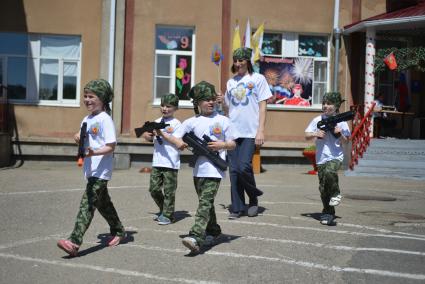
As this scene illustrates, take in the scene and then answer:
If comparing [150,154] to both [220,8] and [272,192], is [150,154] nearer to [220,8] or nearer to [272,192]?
[220,8]

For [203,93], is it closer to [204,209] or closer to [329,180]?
[204,209]

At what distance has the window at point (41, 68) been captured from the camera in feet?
55.4

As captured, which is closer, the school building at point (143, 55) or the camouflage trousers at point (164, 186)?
the camouflage trousers at point (164, 186)

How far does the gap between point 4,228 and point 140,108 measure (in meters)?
9.93

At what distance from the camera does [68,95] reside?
17.1m

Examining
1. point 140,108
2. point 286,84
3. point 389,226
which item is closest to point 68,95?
point 140,108

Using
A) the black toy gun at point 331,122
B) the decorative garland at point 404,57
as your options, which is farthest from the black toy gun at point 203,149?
the decorative garland at point 404,57

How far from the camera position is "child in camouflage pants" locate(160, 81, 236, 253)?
6.04m

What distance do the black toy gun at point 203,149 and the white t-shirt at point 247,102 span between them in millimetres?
1992

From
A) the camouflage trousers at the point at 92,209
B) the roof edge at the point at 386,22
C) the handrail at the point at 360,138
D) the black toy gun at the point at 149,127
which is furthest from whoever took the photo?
the roof edge at the point at 386,22

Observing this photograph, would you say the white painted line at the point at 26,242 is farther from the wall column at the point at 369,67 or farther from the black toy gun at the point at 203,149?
the wall column at the point at 369,67

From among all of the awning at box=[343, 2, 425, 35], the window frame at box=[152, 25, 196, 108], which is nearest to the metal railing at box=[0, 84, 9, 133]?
the window frame at box=[152, 25, 196, 108]

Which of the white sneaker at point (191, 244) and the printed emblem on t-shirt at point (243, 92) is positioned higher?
the printed emblem on t-shirt at point (243, 92)

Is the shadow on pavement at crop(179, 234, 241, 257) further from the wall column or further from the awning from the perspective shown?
the awning
